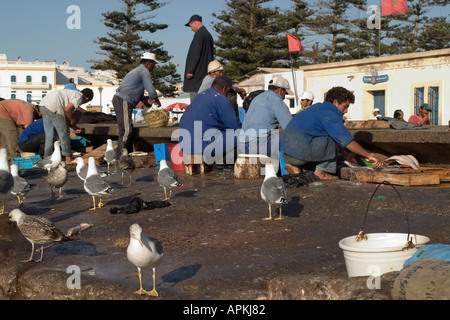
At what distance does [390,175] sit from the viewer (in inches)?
326

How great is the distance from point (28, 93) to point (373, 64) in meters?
85.6

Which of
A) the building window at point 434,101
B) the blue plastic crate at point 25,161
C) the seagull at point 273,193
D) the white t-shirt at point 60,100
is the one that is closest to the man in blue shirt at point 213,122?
the white t-shirt at point 60,100

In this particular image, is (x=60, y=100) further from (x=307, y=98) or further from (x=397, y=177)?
(x=397, y=177)

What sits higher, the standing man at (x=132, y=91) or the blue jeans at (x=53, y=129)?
the standing man at (x=132, y=91)

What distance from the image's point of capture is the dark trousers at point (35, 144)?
1416 cm

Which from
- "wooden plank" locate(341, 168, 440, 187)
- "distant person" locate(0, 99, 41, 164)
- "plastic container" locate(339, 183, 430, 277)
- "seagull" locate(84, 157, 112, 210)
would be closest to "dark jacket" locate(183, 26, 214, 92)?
"distant person" locate(0, 99, 41, 164)

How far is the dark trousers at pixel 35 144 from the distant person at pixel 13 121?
0.36 meters


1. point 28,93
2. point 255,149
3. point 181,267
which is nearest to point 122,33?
point 255,149

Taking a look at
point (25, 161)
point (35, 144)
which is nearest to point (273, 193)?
point (25, 161)

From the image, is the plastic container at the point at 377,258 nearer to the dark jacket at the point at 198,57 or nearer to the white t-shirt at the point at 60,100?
the dark jacket at the point at 198,57

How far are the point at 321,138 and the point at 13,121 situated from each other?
8.93m

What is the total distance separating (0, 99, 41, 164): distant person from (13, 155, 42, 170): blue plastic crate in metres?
0.72

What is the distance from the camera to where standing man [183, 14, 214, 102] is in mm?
12234

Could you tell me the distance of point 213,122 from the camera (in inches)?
397
